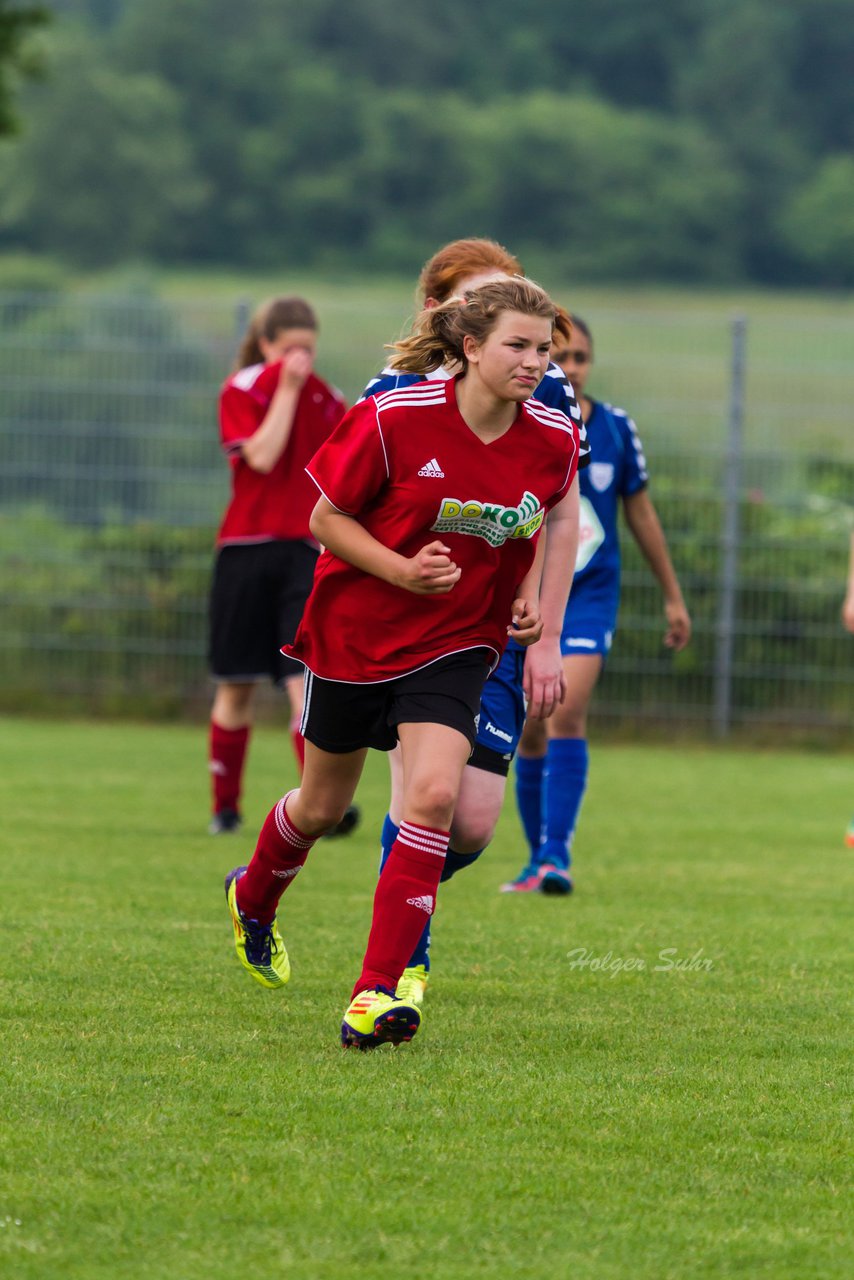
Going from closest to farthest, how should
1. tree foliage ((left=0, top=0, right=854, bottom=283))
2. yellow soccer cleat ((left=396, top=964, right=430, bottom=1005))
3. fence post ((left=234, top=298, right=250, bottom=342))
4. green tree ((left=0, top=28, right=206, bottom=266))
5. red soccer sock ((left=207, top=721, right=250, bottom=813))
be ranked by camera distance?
yellow soccer cleat ((left=396, top=964, right=430, bottom=1005)) < red soccer sock ((left=207, top=721, right=250, bottom=813)) < fence post ((left=234, top=298, right=250, bottom=342)) < tree foliage ((left=0, top=0, right=854, bottom=283)) < green tree ((left=0, top=28, right=206, bottom=266))

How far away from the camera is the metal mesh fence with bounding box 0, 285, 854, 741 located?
13.1 m

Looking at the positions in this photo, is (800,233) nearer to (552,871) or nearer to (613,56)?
(613,56)

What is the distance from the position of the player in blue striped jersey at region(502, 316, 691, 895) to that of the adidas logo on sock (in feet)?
8.01

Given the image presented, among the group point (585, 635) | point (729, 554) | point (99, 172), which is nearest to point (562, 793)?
point (585, 635)

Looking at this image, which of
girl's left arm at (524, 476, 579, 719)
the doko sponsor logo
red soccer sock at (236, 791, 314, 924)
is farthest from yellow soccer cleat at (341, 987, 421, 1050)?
the doko sponsor logo

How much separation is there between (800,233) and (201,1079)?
62.8 meters

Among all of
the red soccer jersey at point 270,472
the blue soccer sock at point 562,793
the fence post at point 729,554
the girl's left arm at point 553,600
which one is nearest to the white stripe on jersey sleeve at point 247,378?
the red soccer jersey at point 270,472

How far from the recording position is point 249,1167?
321 cm

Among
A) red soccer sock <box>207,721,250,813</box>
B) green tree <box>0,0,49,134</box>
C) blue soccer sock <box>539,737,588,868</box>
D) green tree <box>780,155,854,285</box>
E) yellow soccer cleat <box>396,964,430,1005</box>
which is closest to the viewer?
yellow soccer cleat <box>396,964,430,1005</box>

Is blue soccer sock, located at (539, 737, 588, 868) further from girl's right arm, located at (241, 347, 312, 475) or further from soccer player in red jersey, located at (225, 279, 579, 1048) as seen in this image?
soccer player in red jersey, located at (225, 279, 579, 1048)

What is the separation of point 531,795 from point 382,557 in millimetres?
3097

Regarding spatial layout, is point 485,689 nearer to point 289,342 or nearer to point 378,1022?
point 378,1022

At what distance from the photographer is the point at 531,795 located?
7.17m

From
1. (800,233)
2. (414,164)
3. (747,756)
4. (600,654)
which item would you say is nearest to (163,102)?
(414,164)
